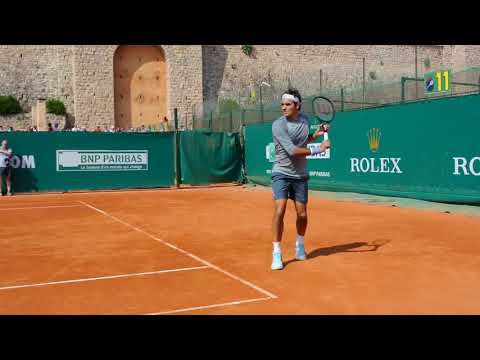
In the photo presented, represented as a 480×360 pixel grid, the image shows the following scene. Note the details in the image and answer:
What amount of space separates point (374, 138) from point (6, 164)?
1189 cm

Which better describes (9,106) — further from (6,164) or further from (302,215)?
(302,215)

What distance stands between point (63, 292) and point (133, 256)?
1658 mm

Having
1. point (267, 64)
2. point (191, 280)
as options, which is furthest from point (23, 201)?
point (267, 64)

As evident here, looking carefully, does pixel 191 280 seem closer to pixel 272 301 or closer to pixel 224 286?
pixel 224 286

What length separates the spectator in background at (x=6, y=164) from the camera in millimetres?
16219

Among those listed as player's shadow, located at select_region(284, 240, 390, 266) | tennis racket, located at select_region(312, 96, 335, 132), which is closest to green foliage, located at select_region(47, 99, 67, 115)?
tennis racket, located at select_region(312, 96, 335, 132)

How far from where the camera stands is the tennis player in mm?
5250

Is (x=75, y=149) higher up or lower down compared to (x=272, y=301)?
higher up

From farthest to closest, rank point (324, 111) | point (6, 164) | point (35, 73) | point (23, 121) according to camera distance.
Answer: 1. point (35, 73)
2. point (23, 121)
3. point (6, 164)
4. point (324, 111)

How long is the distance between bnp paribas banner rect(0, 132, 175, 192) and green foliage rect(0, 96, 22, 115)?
22.1m

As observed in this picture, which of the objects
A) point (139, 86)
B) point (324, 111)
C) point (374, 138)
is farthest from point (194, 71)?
point (324, 111)

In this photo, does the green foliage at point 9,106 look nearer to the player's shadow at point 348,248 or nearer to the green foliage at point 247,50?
the green foliage at point 247,50

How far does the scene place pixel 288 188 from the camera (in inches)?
214

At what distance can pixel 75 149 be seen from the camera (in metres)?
17.5
